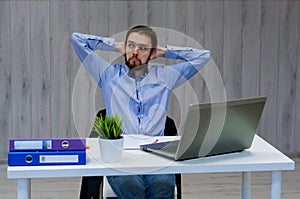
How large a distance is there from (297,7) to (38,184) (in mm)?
2585

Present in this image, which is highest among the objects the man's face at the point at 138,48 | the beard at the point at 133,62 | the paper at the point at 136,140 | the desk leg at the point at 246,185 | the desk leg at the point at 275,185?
the man's face at the point at 138,48

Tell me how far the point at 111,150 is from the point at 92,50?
958 millimetres

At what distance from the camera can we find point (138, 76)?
2.59m

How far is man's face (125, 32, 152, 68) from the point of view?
98.2 inches

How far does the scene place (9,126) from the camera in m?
4.02

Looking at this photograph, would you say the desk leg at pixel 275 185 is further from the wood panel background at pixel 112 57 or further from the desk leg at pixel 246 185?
the wood panel background at pixel 112 57

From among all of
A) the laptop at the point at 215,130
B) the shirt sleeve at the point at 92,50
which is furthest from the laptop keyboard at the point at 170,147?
the shirt sleeve at the point at 92,50

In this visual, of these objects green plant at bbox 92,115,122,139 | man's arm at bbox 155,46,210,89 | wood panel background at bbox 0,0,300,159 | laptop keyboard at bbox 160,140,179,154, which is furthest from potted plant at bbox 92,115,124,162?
wood panel background at bbox 0,0,300,159

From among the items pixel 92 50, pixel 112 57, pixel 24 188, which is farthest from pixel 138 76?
pixel 112 57

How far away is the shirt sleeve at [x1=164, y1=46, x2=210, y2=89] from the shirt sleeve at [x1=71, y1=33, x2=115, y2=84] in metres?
0.33

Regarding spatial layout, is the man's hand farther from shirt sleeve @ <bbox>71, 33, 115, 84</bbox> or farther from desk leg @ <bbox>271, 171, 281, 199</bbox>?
desk leg @ <bbox>271, 171, 281, 199</bbox>

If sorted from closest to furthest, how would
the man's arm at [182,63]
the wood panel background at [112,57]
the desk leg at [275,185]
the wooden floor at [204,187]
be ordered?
the desk leg at [275,185] < the man's arm at [182,63] < the wooden floor at [204,187] < the wood panel background at [112,57]

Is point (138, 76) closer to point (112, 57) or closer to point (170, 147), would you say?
point (170, 147)

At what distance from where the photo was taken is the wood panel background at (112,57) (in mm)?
3963
